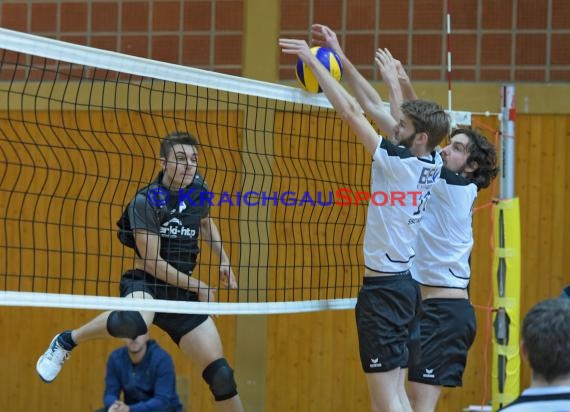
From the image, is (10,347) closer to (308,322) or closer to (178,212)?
(308,322)

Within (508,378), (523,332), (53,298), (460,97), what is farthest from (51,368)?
(460,97)

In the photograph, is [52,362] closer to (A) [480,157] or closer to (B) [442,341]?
(B) [442,341]

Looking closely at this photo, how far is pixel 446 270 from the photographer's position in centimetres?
612

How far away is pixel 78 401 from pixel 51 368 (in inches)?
136

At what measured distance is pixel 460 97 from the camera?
8961 mm

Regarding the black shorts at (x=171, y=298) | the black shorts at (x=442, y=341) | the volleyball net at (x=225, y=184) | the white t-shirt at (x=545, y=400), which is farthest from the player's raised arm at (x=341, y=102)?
the white t-shirt at (x=545, y=400)

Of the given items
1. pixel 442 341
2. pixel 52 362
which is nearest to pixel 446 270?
pixel 442 341

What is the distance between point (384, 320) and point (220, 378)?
1273 millimetres

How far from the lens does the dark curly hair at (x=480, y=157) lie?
20.4ft

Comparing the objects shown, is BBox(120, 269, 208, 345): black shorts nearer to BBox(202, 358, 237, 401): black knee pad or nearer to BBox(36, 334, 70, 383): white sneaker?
BBox(202, 358, 237, 401): black knee pad

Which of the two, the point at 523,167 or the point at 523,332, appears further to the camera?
the point at 523,167

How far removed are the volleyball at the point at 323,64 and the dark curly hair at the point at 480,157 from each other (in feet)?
2.99

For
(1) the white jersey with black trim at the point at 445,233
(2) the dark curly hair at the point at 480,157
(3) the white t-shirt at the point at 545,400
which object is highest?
(2) the dark curly hair at the point at 480,157

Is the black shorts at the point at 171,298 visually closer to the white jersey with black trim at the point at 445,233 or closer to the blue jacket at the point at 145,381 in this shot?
the white jersey with black trim at the point at 445,233
